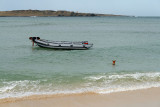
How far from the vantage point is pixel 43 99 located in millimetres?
11383

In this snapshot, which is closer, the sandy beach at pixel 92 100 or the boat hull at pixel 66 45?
the sandy beach at pixel 92 100

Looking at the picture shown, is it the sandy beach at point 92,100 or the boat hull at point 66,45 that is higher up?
the boat hull at point 66,45

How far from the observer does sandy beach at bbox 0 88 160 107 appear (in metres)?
10.7

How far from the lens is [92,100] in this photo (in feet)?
37.1

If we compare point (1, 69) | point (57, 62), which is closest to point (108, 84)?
point (57, 62)

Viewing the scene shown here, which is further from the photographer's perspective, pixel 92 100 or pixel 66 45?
pixel 66 45

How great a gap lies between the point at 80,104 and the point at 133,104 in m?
2.83

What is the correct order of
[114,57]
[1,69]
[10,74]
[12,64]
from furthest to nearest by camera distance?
[114,57] → [12,64] → [1,69] → [10,74]

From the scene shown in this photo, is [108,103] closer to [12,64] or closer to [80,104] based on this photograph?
[80,104]

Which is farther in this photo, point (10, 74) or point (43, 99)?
point (10, 74)

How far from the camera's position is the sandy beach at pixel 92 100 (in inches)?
421

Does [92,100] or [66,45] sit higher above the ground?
[66,45]

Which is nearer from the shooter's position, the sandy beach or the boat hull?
the sandy beach

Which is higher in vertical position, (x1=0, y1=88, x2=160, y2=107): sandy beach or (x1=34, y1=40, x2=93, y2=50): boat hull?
(x1=34, y1=40, x2=93, y2=50): boat hull
